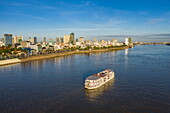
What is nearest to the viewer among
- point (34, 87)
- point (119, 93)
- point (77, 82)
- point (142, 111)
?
point (142, 111)

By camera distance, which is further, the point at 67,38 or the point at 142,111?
the point at 67,38

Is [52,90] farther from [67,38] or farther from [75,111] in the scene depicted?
[67,38]

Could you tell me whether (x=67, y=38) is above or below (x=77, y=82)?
above

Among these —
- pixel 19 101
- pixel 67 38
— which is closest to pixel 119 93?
pixel 19 101

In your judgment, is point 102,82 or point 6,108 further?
point 102,82

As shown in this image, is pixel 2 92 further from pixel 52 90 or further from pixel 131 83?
pixel 131 83

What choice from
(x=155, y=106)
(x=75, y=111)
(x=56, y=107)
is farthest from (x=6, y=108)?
(x=155, y=106)

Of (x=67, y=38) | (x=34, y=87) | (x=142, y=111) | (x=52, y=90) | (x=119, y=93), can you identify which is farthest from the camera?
(x=67, y=38)

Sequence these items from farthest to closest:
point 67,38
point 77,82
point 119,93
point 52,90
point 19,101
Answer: point 67,38, point 77,82, point 52,90, point 119,93, point 19,101

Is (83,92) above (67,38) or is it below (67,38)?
below
